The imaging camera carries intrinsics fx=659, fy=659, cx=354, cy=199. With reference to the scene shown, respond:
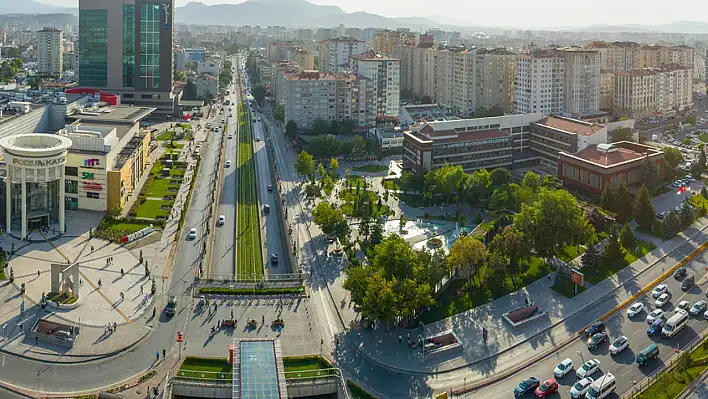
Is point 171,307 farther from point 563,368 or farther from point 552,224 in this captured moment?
point 552,224

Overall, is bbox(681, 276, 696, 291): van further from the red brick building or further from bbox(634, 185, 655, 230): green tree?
the red brick building

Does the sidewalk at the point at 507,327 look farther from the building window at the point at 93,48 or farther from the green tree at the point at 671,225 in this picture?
the building window at the point at 93,48

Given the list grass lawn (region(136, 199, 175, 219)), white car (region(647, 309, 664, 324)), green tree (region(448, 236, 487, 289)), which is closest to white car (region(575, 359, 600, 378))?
white car (region(647, 309, 664, 324))

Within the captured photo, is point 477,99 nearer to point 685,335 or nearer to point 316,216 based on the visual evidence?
point 316,216

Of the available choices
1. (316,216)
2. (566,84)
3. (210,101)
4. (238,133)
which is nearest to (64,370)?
(316,216)

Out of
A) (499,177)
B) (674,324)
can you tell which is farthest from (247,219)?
(674,324)
